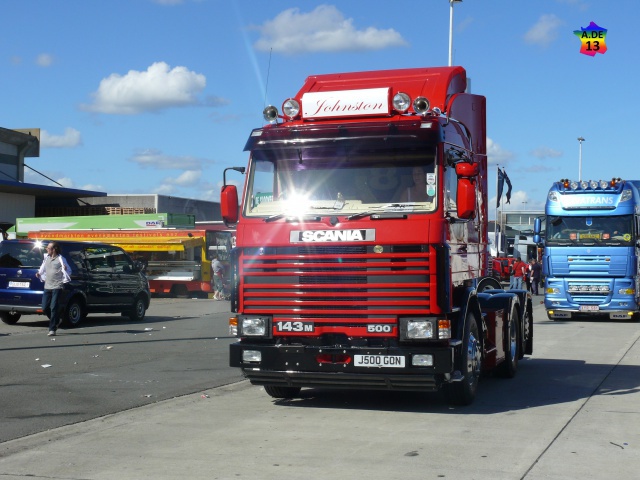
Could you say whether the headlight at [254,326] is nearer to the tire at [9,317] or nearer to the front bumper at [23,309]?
the front bumper at [23,309]

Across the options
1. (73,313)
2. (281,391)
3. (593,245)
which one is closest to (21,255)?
(73,313)

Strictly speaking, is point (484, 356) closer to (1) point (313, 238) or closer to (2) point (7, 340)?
(1) point (313, 238)

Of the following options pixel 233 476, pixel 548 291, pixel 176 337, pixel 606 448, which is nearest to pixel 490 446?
pixel 606 448

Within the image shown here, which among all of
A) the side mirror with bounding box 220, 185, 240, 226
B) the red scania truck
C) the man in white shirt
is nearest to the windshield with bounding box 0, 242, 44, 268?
the man in white shirt

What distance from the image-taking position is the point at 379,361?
9156 mm

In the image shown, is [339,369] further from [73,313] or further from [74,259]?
[74,259]

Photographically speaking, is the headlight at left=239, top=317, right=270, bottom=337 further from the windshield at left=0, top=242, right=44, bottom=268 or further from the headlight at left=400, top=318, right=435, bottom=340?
the windshield at left=0, top=242, right=44, bottom=268

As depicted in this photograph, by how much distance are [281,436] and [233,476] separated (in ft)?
5.27

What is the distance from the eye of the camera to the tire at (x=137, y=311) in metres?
22.9

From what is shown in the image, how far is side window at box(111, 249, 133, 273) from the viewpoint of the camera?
22359 millimetres

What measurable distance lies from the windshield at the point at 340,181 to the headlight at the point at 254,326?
111cm

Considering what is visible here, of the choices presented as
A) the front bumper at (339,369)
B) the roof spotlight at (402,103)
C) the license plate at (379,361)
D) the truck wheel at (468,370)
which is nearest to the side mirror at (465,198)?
the roof spotlight at (402,103)

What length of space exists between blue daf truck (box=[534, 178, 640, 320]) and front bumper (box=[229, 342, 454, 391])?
53.0 ft

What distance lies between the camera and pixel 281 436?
840cm
